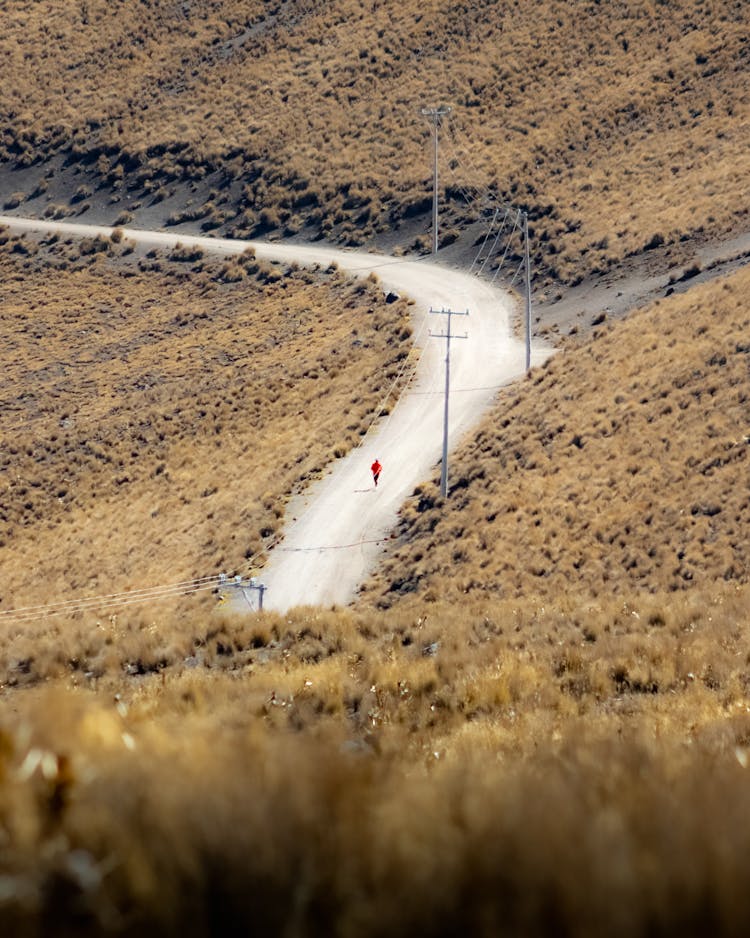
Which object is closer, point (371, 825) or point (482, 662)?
point (371, 825)

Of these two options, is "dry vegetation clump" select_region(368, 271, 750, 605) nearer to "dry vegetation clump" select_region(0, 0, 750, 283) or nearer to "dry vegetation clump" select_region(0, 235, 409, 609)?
"dry vegetation clump" select_region(0, 235, 409, 609)

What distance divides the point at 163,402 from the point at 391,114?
121ft

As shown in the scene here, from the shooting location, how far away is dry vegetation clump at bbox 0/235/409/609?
34.9 m

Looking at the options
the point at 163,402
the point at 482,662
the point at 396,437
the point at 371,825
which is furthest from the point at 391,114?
the point at 371,825

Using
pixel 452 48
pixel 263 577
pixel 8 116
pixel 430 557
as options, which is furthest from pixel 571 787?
pixel 8 116

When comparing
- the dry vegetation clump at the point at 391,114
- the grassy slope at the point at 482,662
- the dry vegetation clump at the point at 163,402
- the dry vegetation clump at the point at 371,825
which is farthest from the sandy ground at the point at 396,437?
the dry vegetation clump at the point at 371,825

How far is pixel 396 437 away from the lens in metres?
38.5

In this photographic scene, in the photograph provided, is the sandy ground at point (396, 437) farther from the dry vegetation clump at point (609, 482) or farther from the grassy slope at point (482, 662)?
the grassy slope at point (482, 662)

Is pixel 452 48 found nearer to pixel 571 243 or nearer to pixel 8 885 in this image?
pixel 571 243

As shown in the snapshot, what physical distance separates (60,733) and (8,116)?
290ft

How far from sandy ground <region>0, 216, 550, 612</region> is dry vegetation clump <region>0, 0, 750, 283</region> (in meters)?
5.85

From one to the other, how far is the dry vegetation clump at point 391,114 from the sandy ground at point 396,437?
5849mm

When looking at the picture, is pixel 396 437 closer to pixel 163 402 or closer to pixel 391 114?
pixel 163 402

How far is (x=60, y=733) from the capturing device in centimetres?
610
